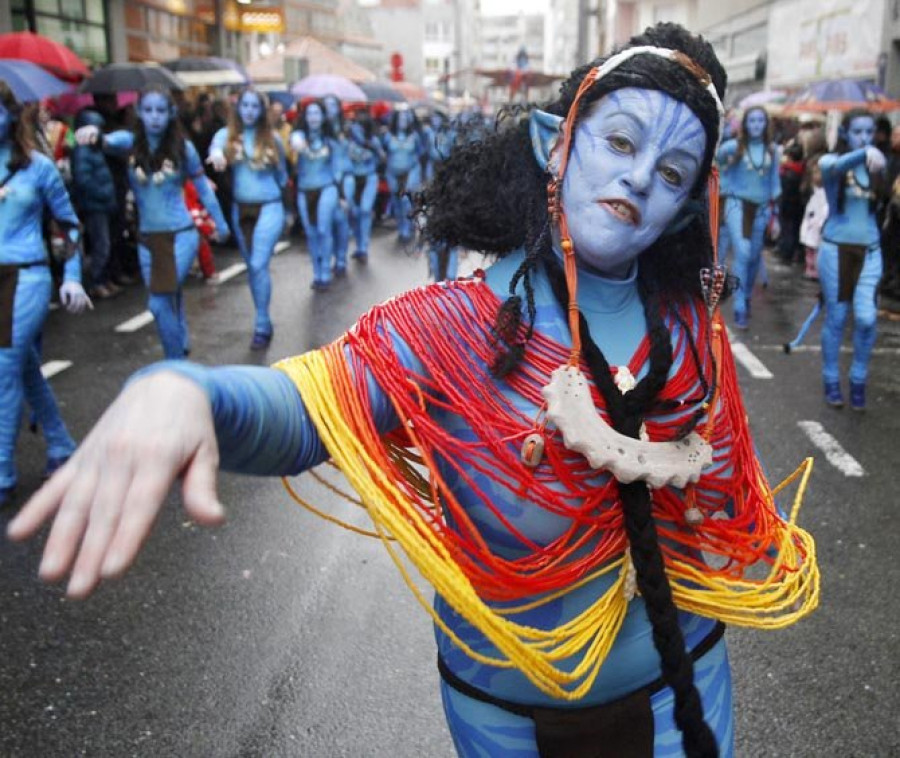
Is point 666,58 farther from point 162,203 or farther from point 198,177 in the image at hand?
point 198,177

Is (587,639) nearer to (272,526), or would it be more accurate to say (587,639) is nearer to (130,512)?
(130,512)

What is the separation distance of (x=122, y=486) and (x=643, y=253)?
112 centimetres

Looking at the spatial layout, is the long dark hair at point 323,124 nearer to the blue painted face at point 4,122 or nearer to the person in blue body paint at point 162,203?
the person in blue body paint at point 162,203

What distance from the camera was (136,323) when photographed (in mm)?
8688

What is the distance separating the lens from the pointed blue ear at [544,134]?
166cm

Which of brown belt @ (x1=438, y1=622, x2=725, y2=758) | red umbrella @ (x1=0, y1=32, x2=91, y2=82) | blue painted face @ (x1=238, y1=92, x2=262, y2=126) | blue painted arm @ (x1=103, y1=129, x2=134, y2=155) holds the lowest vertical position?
brown belt @ (x1=438, y1=622, x2=725, y2=758)

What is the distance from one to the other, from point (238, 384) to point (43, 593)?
3079mm

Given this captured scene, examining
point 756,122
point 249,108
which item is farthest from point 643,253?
point 756,122

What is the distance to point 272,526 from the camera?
4.54 metres

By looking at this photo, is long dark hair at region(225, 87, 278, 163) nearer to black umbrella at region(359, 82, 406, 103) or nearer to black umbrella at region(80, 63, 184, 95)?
black umbrella at region(80, 63, 184, 95)

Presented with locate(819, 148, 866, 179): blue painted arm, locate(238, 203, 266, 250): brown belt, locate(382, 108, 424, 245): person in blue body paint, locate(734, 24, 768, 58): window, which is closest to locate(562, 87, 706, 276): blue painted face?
locate(819, 148, 866, 179): blue painted arm

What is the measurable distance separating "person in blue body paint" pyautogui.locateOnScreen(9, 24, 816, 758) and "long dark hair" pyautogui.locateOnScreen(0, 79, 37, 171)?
3485 mm

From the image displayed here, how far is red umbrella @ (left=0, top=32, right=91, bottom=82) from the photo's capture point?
10039 mm

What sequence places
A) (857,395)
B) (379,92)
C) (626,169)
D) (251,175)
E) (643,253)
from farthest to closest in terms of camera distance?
(379,92) → (251,175) → (857,395) → (643,253) → (626,169)
